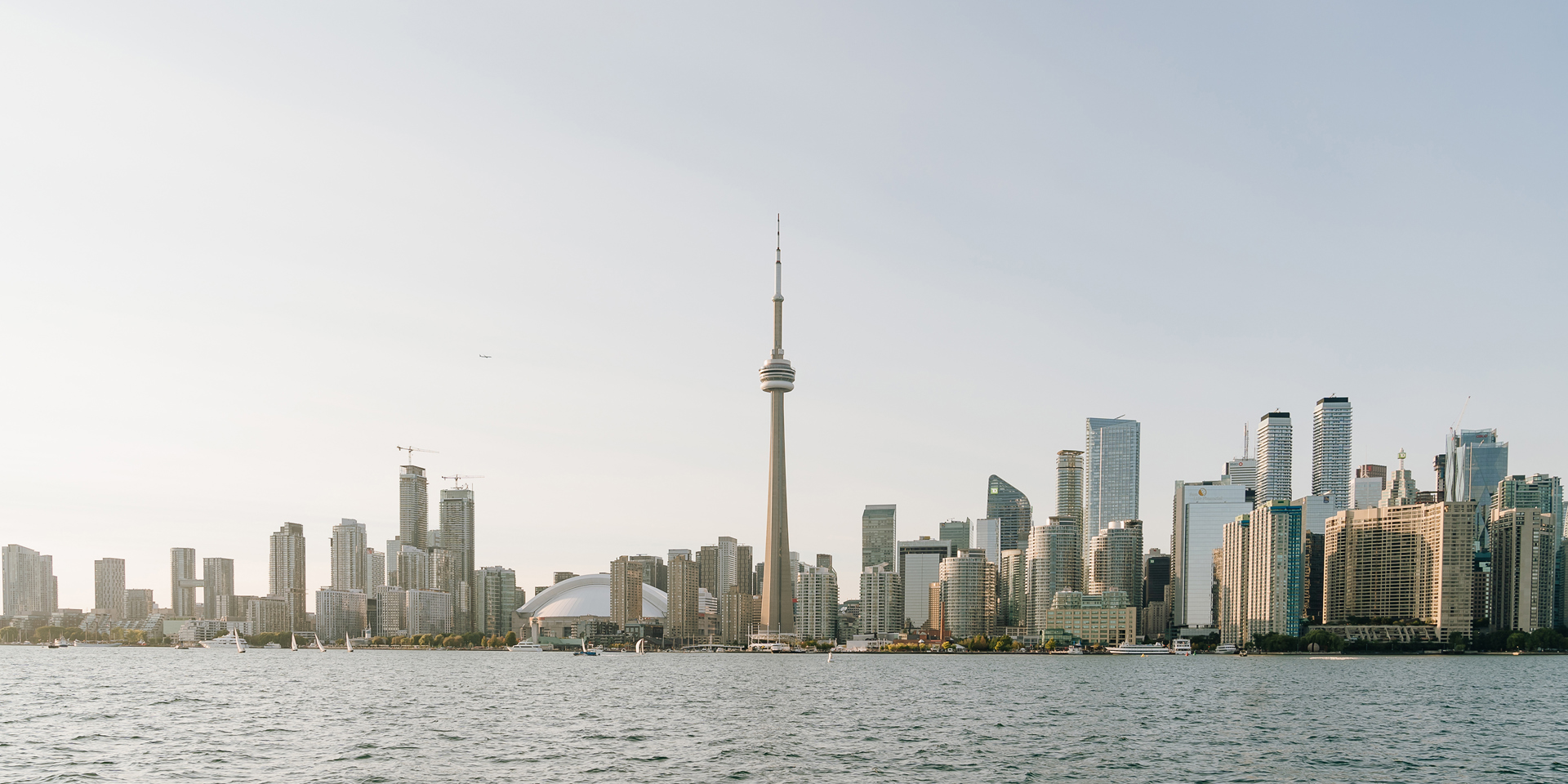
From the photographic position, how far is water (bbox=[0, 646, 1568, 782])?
64.0 metres

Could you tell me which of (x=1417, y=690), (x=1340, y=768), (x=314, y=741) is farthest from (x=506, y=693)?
(x=1417, y=690)

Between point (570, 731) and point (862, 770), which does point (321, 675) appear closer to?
point (570, 731)

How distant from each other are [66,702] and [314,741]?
4991 cm

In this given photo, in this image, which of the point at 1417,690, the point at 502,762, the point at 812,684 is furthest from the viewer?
the point at 812,684

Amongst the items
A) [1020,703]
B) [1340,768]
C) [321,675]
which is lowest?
[321,675]

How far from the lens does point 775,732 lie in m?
82.6

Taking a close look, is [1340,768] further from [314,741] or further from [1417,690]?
[1417,690]

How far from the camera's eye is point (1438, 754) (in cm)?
7456

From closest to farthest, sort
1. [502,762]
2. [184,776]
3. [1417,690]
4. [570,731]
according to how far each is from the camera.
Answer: [184,776], [502,762], [570,731], [1417,690]

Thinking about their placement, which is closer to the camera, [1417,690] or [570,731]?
[570,731]

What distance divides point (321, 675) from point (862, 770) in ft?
441

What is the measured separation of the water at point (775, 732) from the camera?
64.0 metres

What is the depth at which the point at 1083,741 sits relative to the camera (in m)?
78.6

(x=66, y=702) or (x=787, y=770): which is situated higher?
(x=787, y=770)
